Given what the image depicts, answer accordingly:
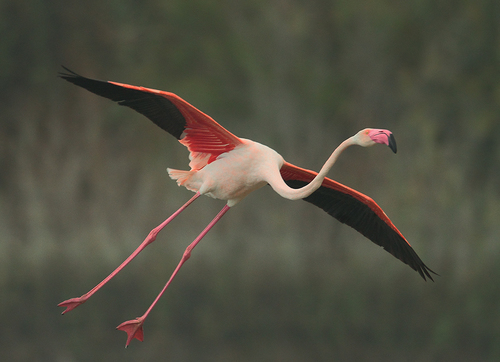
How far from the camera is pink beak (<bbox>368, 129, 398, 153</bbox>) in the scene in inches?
152

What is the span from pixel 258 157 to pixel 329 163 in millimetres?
813

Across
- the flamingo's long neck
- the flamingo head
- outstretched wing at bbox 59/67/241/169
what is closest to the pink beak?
the flamingo head

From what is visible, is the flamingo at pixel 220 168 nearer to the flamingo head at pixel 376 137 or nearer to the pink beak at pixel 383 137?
the flamingo head at pixel 376 137

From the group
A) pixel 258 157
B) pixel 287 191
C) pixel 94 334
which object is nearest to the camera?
pixel 287 191

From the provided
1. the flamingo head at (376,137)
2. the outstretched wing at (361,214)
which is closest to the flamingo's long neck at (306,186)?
the flamingo head at (376,137)

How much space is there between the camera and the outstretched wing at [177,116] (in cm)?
448

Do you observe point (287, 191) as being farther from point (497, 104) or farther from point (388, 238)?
point (497, 104)

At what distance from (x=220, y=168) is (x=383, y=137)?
1.57 metres

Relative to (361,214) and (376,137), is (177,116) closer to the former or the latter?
(376,137)

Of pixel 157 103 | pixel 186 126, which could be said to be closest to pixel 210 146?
pixel 186 126

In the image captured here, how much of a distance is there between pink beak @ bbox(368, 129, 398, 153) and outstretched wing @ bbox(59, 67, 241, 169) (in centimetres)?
132

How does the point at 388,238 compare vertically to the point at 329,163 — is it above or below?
below

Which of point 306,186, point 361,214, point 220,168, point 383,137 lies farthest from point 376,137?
point 361,214

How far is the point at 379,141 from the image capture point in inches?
155
